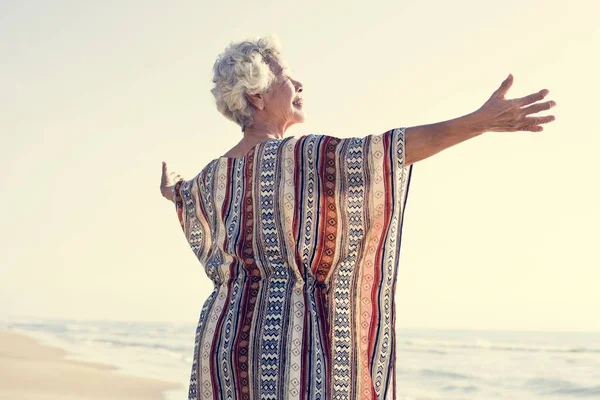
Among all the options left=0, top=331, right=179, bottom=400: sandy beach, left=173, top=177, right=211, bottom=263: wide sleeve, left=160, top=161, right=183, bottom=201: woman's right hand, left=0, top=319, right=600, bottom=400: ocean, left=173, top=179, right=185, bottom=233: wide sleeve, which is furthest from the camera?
left=0, top=319, right=600, bottom=400: ocean

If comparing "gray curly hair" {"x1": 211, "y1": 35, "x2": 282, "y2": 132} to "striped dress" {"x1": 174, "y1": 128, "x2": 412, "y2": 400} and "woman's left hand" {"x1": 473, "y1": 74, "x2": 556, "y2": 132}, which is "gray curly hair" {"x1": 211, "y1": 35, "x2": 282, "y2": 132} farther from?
"woman's left hand" {"x1": 473, "y1": 74, "x2": 556, "y2": 132}

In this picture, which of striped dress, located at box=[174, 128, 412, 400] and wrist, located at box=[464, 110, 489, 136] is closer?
wrist, located at box=[464, 110, 489, 136]

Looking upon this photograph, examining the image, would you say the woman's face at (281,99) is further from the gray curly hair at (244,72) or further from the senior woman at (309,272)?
the senior woman at (309,272)

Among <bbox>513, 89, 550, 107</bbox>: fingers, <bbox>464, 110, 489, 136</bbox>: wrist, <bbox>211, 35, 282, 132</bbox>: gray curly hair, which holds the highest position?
<bbox>211, 35, 282, 132</bbox>: gray curly hair

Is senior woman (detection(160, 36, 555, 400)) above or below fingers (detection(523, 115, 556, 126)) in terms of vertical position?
below

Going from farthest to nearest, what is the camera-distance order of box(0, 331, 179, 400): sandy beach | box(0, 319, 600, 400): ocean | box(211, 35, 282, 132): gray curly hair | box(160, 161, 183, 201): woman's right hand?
box(0, 319, 600, 400): ocean
box(0, 331, 179, 400): sandy beach
box(160, 161, 183, 201): woman's right hand
box(211, 35, 282, 132): gray curly hair

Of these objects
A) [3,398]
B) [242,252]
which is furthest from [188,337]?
[242,252]

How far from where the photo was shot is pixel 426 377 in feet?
41.8

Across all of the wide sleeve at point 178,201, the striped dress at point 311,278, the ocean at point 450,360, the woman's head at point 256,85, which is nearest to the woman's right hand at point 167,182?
the wide sleeve at point 178,201

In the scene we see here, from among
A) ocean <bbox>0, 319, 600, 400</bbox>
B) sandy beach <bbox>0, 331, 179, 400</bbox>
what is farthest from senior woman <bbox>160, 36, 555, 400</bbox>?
ocean <bbox>0, 319, 600, 400</bbox>

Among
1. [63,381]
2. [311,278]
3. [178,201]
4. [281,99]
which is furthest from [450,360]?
[311,278]

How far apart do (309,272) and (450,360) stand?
43.4 ft

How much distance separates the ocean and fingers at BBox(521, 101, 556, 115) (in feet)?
24.5

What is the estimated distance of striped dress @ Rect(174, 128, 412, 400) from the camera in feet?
8.22
